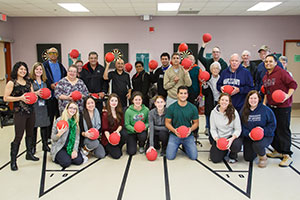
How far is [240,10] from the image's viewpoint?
21.9 feet

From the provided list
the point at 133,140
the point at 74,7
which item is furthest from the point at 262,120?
the point at 74,7

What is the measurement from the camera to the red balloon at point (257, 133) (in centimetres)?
297

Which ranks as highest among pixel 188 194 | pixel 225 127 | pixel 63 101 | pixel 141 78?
pixel 141 78

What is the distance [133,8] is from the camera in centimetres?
642

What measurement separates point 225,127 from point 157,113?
3.23ft

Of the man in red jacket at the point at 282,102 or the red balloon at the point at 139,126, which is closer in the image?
the man in red jacket at the point at 282,102

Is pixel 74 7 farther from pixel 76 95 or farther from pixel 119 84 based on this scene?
pixel 76 95

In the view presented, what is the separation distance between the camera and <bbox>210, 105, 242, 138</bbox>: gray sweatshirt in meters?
3.21

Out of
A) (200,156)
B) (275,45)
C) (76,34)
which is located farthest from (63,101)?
(275,45)

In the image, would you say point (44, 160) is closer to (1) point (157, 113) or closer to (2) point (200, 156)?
(1) point (157, 113)

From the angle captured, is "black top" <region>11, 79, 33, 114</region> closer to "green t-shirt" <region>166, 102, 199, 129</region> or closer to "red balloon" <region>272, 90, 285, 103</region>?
"green t-shirt" <region>166, 102, 199, 129</region>

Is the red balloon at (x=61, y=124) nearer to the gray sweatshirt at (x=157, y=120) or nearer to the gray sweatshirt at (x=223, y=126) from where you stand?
the gray sweatshirt at (x=157, y=120)

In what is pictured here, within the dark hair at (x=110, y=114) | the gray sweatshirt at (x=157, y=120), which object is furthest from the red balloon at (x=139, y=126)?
the dark hair at (x=110, y=114)

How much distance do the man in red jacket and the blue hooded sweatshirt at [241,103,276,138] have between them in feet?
0.63
